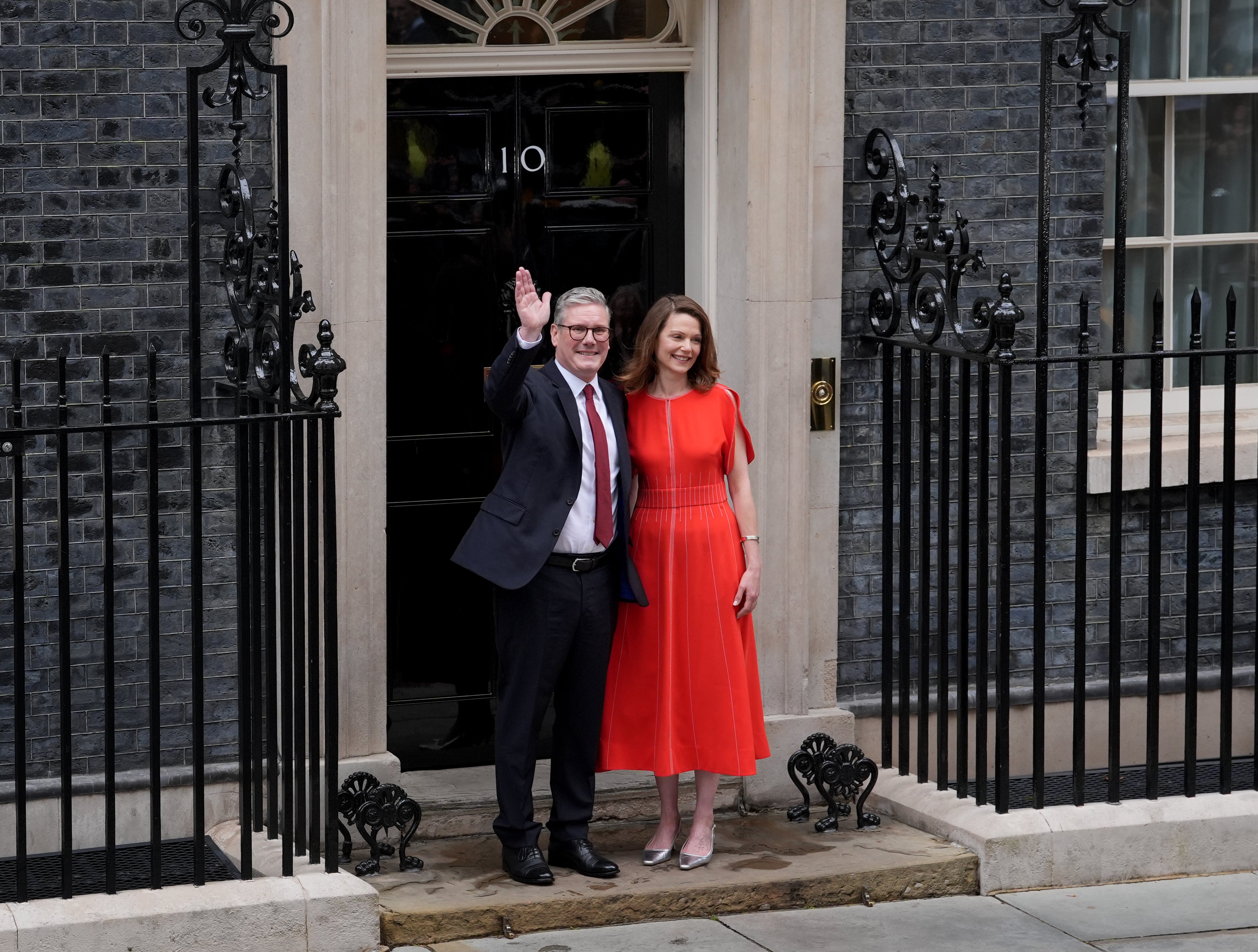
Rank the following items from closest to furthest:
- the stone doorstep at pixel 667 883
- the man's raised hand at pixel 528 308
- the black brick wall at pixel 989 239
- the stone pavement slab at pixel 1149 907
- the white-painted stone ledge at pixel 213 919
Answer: the white-painted stone ledge at pixel 213 919
the man's raised hand at pixel 528 308
the stone doorstep at pixel 667 883
the stone pavement slab at pixel 1149 907
the black brick wall at pixel 989 239

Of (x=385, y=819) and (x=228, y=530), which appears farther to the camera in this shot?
(x=228, y=530)

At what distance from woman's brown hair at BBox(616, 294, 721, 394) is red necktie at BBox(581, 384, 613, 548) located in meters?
0.21

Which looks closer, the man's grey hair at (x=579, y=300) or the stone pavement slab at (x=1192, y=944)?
the stone pavement slab at (x=1192, y=944)

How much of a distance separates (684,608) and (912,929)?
120 cm

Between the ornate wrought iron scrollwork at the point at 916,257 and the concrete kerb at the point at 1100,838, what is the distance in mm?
1541

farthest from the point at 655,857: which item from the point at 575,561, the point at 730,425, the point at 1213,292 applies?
the point at 1213,292

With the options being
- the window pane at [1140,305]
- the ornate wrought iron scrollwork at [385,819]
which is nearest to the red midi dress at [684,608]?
the ornate wrought iron scrollwork at [385,819]

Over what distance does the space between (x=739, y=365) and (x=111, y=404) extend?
84.0 inches

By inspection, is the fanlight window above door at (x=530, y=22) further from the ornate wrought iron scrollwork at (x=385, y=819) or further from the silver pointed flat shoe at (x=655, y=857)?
the silver pointed flat shoe at (x=655, y=857)

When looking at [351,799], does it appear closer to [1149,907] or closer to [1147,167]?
[1149,907]

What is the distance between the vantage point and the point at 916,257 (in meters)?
6.39

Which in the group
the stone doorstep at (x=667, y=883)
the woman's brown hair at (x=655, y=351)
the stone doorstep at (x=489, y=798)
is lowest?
the stone doorstep at (x=667, y=883)

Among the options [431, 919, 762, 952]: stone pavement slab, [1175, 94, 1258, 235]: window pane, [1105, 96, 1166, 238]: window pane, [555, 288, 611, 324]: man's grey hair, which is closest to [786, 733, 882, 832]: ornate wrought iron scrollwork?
[431, 919, 762, 952]: stone pavement slab

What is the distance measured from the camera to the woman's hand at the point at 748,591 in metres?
6.01
